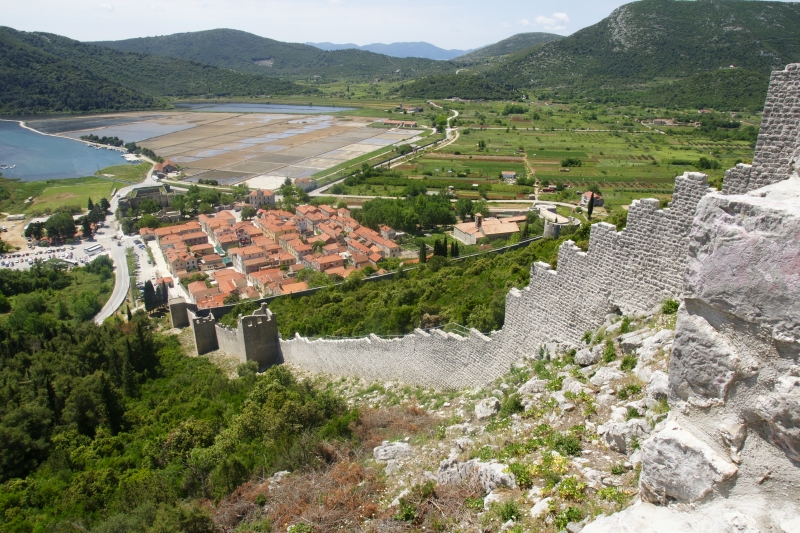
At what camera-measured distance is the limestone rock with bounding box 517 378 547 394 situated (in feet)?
28.8

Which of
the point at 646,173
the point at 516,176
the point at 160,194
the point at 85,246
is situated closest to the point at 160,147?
the point at 160,194

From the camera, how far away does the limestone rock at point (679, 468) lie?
403 centimetres

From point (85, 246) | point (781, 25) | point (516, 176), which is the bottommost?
point (85, 246)

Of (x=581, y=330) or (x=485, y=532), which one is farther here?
(x=581, y=330)

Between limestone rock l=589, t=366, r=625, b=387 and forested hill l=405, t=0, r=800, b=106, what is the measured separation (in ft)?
424

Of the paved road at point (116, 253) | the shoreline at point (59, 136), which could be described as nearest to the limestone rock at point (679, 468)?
the paved road at point (116, 253)

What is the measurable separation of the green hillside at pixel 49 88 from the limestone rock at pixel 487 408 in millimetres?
171894

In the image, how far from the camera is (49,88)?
150000mm

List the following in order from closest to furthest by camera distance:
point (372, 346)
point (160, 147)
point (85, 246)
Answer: point (372, 346), point (85, 246), point (160, 147)

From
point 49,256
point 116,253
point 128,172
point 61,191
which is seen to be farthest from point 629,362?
point 128,172

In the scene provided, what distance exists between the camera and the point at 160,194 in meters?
72.7

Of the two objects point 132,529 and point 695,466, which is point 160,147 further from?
point 695,466

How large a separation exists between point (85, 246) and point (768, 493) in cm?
6889

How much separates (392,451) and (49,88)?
7169 inches
